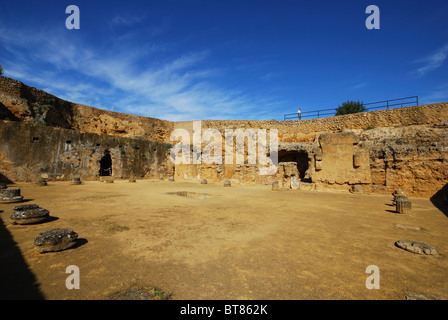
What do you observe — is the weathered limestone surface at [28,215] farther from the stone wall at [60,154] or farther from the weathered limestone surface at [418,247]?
the stone wall at [60,154]

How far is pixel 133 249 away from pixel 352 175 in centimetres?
1285

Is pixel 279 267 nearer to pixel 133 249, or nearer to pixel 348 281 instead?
pixel 348 281

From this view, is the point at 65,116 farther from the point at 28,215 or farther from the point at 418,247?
the point at 418,247

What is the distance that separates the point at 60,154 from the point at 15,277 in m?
15.9

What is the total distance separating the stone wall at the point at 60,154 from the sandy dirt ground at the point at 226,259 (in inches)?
433

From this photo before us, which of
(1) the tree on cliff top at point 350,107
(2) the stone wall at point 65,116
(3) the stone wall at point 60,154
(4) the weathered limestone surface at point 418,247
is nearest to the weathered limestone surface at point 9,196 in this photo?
(3) the stone wall at point 60,154

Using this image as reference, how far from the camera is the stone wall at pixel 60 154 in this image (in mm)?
12445

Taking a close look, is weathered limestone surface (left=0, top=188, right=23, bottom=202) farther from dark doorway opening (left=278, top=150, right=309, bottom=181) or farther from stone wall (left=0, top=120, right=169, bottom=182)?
dark doorway opening (left=278, top=150, right=309, bottom=181)

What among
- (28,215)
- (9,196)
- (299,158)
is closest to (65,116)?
(9,196)

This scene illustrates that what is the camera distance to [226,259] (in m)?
2.99

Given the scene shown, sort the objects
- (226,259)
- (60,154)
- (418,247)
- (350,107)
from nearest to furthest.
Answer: (226,259) → (418,247) → (60,154) → (350,107)

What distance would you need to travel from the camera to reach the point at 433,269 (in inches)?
109

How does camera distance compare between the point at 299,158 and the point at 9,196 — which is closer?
the point at 9,196
